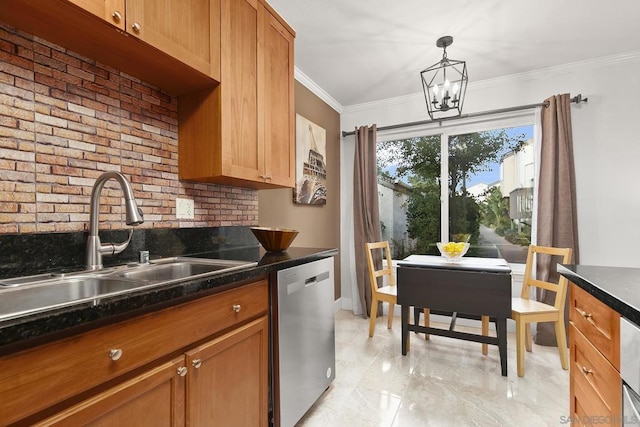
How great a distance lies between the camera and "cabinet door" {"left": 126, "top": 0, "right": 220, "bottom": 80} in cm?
123

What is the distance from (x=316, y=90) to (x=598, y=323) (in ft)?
9.79

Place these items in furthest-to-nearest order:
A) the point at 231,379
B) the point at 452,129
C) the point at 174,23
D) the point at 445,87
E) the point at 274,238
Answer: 1. the point at 452,129
2. the point at 445,87
3. the point at 274,238
4. the point at 174,23
5. the point at 231,379

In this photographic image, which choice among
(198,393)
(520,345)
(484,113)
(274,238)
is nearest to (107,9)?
(274,238)

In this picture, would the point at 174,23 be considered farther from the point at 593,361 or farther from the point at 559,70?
the point at 559,70

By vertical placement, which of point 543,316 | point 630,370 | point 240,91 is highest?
point 240,91

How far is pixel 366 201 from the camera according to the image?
360 centimetres

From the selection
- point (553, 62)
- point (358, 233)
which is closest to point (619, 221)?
point (553, 62)

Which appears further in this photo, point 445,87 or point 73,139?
point 445,87

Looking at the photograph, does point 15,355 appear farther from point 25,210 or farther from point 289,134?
point 289,134

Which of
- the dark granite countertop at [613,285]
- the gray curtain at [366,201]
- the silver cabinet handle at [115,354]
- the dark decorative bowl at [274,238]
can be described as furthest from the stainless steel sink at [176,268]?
the gray curtain at [366,201]

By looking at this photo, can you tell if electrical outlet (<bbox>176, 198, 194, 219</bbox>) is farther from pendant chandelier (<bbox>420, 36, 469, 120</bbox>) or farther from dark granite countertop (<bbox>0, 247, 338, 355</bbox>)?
pendant chandelier (<bbox>420, 36, 469, 120</bbox>)

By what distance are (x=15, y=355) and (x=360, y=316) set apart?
10.8ft

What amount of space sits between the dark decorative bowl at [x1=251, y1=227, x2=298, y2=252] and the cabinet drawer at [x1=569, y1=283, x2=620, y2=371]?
4.65ft

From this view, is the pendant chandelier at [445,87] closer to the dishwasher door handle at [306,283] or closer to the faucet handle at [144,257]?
the dishwasher door handle at [306,283]
